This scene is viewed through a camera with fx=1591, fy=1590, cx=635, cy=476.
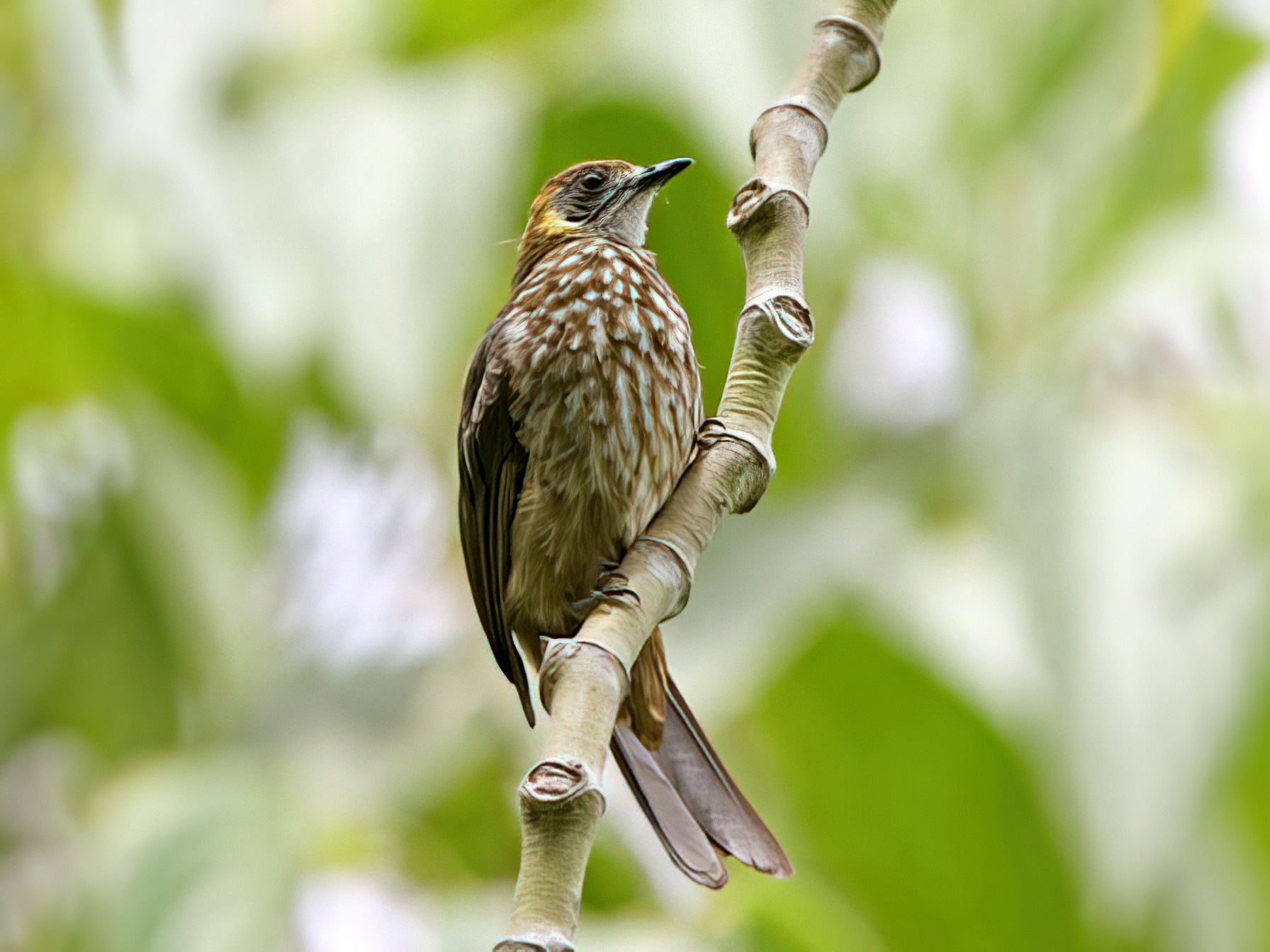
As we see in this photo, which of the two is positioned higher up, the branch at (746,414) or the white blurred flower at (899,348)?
the white blurred flower at (899,348)

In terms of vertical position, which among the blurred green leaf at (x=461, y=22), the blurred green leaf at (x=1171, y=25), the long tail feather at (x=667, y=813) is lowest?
the long tail feather at (x=667, y=813)

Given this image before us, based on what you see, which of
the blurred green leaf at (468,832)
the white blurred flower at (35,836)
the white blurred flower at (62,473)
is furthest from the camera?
the white blurred flower at (62,473)

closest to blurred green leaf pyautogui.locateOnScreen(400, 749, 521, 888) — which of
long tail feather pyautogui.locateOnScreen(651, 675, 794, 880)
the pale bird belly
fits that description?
the pale bird belly

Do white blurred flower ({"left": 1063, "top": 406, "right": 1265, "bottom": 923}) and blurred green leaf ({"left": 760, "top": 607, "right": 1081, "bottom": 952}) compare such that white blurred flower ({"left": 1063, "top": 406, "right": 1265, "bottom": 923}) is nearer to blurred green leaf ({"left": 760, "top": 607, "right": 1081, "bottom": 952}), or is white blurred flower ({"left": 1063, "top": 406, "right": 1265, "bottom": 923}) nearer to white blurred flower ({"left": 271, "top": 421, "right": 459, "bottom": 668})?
blurred green leaf ({"left": 760, "top": 607, "right": 1081, "bottom": 952})

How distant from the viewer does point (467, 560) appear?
133 cm

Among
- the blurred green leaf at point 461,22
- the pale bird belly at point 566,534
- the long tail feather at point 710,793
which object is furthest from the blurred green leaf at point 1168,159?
the long tail feather at point 710,793

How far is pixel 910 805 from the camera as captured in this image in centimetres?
401

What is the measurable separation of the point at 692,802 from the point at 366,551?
4.63ft

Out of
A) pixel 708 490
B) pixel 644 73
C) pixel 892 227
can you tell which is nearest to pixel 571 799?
pixel 708 490

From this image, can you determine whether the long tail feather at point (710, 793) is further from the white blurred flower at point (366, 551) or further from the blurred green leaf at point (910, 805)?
the blurred green leaf at point (910, 805)

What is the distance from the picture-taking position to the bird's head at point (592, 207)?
145 cm

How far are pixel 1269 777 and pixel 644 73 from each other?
2702 mm

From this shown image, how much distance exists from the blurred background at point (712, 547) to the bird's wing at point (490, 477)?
3.41 ft

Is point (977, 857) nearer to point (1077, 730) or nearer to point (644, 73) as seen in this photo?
point (1077, 730)
